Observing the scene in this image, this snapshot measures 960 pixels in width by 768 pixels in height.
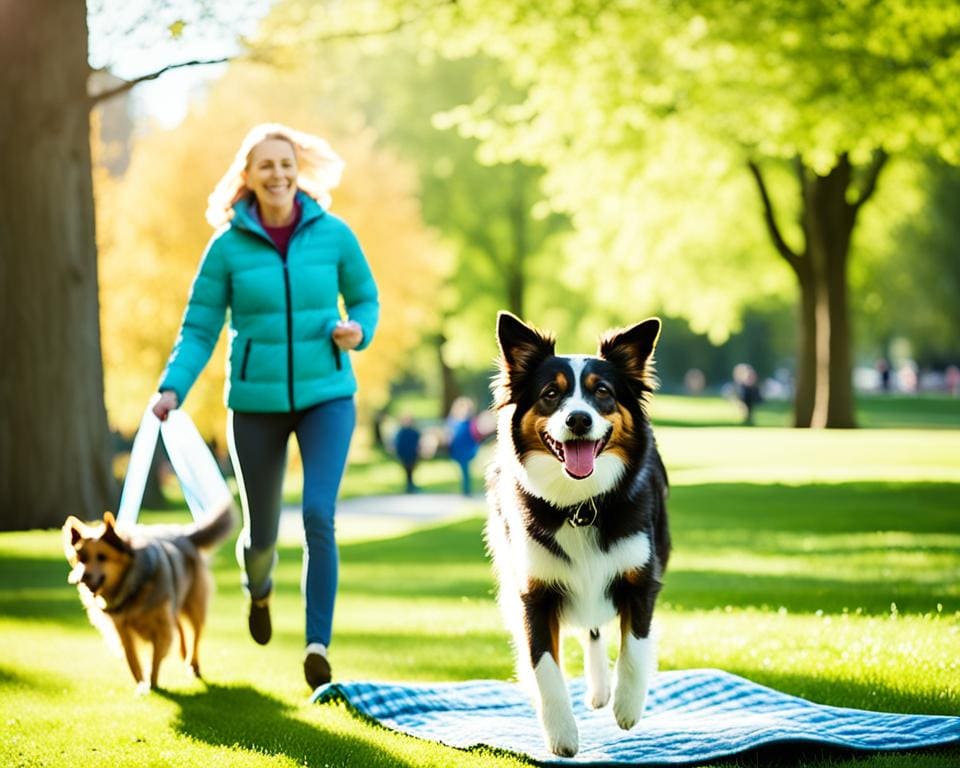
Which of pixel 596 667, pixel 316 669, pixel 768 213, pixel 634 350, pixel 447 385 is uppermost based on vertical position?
pixel 768 213

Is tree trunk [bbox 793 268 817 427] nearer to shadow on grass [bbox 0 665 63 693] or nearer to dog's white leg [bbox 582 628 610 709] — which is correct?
shadow on grass [bbox 0 665 63 693]

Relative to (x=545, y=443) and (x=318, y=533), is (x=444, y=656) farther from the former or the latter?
(x=545, y=443)

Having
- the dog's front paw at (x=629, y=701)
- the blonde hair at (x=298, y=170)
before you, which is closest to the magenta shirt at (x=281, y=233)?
the blonde hair at (x=298, y=170)

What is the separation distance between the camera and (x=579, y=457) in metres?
5.14

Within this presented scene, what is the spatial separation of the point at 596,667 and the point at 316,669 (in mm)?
1543

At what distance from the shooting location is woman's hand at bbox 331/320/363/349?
6.70 m

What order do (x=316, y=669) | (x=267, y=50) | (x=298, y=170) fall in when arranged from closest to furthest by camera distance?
(x=316, y=669) < (x=298, y=170) < (x=267, y=50)

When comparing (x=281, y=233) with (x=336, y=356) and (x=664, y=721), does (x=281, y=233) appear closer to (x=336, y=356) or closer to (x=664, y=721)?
(x=336, y=356)

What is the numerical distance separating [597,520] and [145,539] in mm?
3030

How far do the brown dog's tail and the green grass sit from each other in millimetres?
773

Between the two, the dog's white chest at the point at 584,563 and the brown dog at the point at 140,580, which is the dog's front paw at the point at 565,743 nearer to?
the dog's white chest at the point at 584,563

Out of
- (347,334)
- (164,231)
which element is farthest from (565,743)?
(164,231)

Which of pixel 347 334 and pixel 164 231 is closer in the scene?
pixel 347 334

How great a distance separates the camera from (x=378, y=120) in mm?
40625
